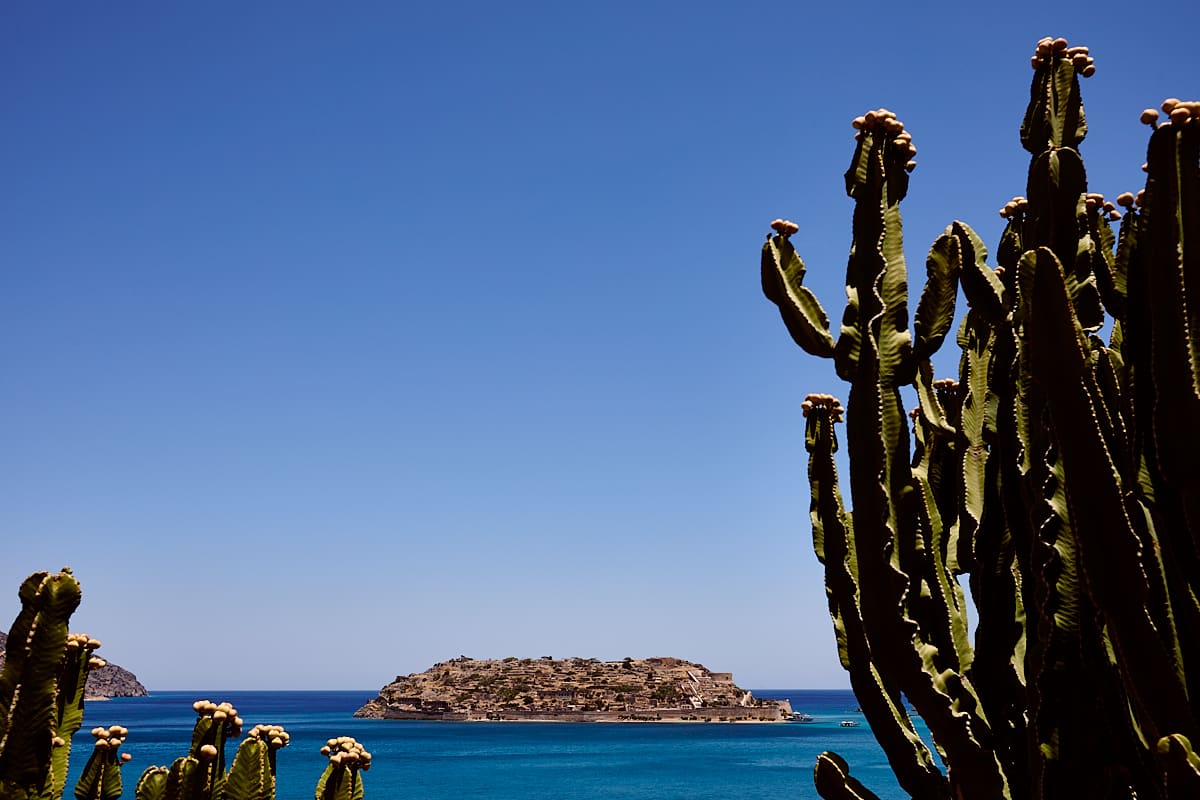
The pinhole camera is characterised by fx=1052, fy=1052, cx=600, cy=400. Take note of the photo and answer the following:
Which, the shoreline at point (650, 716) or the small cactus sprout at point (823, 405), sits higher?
the small cactus sprout at point (823, 405)

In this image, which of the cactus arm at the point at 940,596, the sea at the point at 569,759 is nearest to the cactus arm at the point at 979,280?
the cactus arm at the point at 940,596

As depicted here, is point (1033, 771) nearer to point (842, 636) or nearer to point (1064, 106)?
point (842, 636)

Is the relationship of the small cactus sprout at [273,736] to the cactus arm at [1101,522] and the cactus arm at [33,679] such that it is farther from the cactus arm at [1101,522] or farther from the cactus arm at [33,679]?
the cactus arm at [1101,522]

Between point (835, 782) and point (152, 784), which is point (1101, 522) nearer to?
point (835, 782)

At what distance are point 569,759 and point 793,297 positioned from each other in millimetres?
81368

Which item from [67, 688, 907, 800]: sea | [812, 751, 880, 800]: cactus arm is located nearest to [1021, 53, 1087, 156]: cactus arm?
[812, 751, 880, 800]: cactus arm

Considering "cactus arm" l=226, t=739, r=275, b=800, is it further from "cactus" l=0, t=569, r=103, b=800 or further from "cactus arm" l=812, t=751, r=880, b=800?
"cactus arm" l=812, t=751, r=880, b=800

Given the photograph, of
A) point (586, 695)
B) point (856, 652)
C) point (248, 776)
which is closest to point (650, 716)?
point (586, 695)

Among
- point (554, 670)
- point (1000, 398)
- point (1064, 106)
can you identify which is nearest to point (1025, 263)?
point (1000, 398)

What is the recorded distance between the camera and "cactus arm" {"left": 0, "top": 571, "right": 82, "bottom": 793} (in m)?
4.86

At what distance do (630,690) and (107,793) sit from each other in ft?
398

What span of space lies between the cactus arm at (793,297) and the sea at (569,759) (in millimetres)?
35382

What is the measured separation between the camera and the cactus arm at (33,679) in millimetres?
4859

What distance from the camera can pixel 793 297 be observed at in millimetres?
5527
